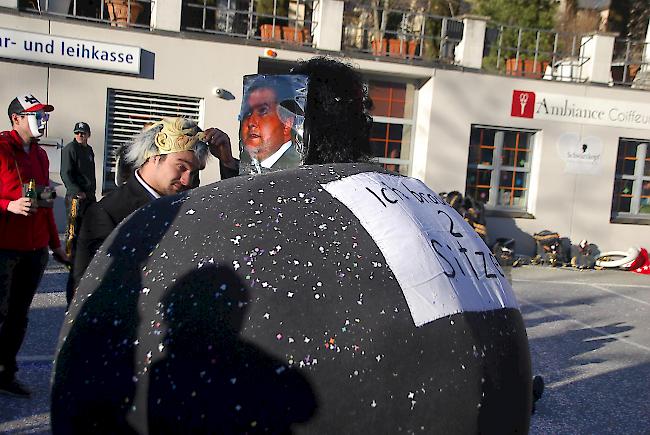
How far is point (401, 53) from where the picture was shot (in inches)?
535

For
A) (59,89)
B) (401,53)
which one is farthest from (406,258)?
(401,53)

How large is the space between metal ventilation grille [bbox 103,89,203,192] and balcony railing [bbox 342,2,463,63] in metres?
3.42

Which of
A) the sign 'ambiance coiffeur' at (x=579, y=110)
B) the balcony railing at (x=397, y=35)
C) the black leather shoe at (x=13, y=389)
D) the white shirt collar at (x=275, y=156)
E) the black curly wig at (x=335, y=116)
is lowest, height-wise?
the black leather shoe at (x=13, y=389)

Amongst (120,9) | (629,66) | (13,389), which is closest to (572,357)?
(13,389)

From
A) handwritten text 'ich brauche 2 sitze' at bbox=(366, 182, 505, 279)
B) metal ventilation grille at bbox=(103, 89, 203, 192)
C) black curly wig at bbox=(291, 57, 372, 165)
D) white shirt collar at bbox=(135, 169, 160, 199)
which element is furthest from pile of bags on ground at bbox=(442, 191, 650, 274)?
handwritten text 'ich brauche 2 sitze' at bbox=(366, 182, 505, 279)

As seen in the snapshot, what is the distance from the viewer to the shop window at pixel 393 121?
45.5ft

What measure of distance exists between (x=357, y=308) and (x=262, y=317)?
0.17m

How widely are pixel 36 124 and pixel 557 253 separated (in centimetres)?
1142

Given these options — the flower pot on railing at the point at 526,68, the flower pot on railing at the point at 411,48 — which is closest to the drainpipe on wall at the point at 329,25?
the flower pot on railing at the point at 411,48

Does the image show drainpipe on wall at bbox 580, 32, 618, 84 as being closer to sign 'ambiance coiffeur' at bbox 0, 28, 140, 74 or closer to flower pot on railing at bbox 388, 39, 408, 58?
flower pot on railing at bbox 388, 39, 408, 58

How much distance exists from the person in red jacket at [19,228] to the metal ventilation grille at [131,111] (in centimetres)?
765

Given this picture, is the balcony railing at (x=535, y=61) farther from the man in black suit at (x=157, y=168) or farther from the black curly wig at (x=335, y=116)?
the black curly wig at (x=335, y=116)

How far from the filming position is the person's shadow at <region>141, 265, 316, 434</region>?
116 cm

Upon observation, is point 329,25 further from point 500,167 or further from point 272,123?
point 272,123
